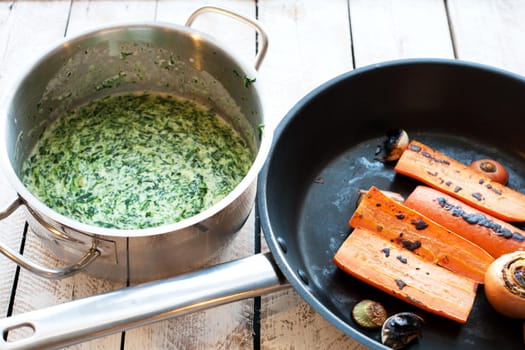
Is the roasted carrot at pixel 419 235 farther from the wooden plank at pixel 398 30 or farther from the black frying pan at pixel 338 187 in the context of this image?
the wooden plank at pixel 398 30

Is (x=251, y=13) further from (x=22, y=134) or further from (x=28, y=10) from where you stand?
(x=22, y=134)

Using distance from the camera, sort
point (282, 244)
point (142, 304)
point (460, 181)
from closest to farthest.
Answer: point (142, 304), point (282, 244), point (460, 181)

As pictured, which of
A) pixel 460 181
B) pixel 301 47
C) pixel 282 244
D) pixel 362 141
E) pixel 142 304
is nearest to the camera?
pixel 142 304

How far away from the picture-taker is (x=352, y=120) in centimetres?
125

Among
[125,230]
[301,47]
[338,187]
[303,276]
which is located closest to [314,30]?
[301,47]

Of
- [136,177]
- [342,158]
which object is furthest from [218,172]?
[342,158]

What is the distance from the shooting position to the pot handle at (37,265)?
35.0 inches

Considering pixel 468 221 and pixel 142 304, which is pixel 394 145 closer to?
pixel 468 221

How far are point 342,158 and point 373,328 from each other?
377 mm

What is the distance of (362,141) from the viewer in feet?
4.13

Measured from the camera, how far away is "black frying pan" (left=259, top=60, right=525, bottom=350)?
1056 mm

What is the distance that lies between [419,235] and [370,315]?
0.18 m

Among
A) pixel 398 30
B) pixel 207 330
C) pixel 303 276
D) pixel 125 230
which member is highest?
pixel 398 30

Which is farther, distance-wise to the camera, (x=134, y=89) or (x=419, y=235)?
(x=134, y=89)
